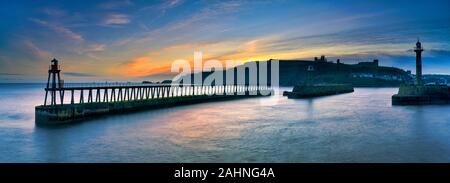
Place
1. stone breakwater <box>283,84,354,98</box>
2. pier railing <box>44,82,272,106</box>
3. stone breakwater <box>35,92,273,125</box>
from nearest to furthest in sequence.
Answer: stone breakwater <box>35,92,273,125</box>, pier railing <box>44,82,272,106</box>, stone breakwater <box>283,84,354,98</box>


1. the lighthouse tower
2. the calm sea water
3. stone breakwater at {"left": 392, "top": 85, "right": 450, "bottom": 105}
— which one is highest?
the lighthouse tower

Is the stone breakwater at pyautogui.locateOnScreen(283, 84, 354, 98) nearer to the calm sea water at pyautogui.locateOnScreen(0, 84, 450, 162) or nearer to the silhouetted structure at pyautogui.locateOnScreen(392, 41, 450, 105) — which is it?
the silhouetted structure at pyautogui.locateOnScreen(392, 41, 450, 105)

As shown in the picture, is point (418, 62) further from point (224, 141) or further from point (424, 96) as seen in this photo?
point (224, 141)

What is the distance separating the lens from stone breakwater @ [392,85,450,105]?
39594 mm

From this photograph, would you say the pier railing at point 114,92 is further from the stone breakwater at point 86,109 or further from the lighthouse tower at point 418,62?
the lighthouse tower at point 418,62

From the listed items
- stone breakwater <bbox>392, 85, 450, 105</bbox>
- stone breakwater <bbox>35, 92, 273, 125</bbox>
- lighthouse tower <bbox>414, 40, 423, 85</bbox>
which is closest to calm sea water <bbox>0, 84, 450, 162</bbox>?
stone breakwater <bbox>35, 92, 273, 125</bbox>

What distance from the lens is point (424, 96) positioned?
39.6 metres

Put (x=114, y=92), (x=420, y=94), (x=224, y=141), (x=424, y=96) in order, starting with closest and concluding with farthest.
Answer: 1. (x=224, y=141)
2. (x=114, y=92)
3. (x=424, y=96)
4. (x=420, y=94)

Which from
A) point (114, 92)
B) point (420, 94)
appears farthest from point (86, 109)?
point (420, 94)

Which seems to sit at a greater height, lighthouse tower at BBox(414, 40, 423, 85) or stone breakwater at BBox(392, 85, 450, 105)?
lighthouse tower at BBox(414, 40, 423, 85)

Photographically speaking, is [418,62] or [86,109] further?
[418,62]

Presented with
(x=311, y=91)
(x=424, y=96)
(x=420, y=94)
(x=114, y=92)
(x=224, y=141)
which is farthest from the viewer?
(x=311, y=91)
